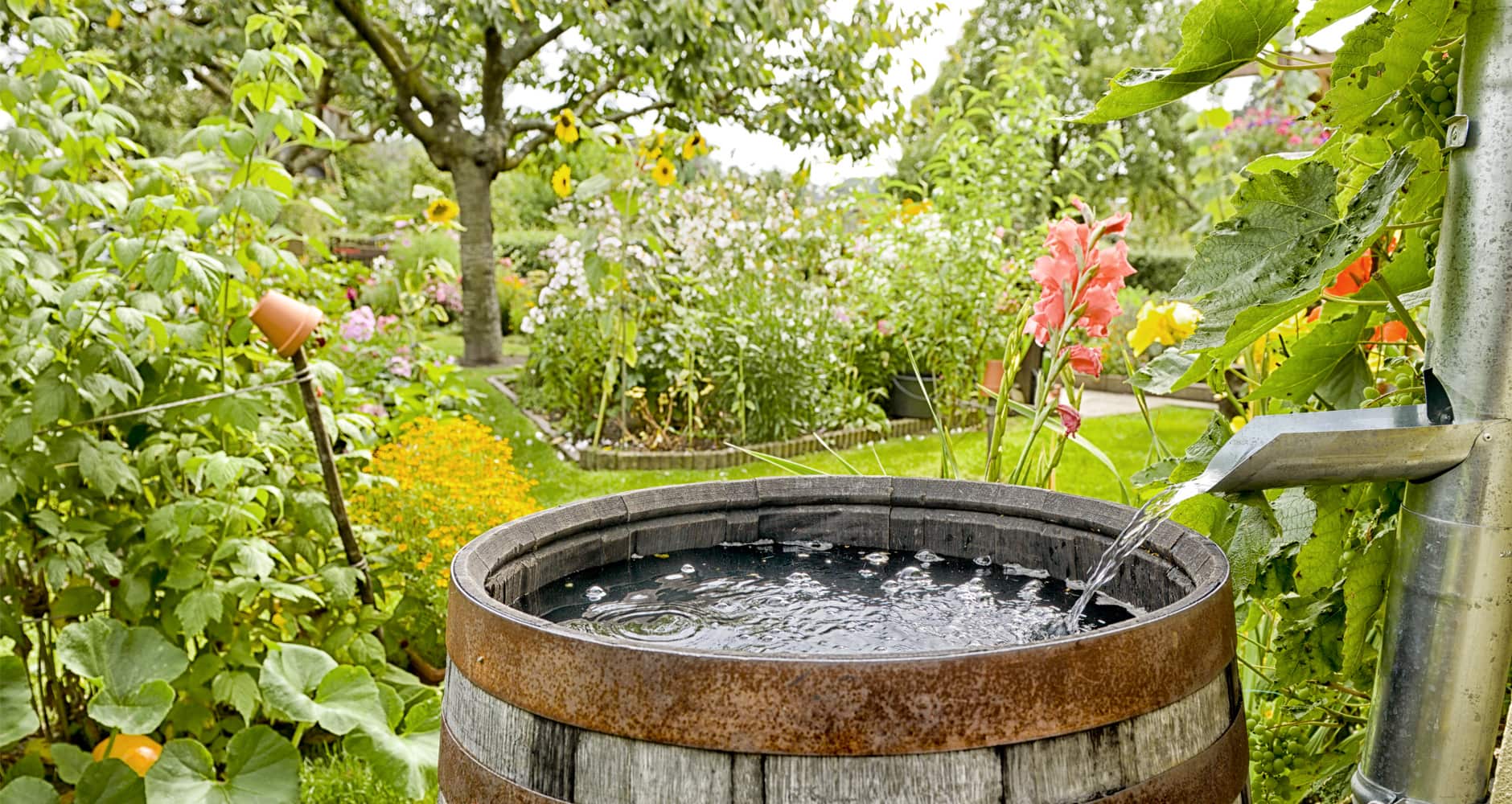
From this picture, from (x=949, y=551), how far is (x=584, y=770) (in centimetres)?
62

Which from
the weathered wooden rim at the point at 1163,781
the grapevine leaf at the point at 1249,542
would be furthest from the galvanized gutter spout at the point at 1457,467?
the grapevine leaf at the point at 1249,542

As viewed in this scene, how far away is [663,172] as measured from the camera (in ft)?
14.4

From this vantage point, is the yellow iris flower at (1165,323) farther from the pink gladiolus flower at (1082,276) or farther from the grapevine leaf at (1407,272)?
the grapevine leaf at (1407,272)

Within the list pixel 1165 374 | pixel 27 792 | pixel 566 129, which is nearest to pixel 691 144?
pixel 566 129

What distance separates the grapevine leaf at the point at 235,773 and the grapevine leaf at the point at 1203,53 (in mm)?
1572

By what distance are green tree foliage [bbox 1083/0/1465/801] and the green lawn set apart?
282 cm

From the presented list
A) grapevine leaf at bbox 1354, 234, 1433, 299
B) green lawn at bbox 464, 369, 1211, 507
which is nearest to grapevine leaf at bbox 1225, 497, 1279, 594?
grapevine leaf at bbox 1354, 234, 1433, 299

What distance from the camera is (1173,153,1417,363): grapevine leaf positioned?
733 millimetres

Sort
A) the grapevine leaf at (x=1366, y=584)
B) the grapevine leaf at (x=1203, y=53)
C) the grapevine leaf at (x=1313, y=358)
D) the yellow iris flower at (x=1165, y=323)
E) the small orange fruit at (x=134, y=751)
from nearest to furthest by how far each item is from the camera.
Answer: the grapevine leaf at (x=1203, y=53), the grapevine leaf at (x=1366, y=584), the grapevine leaf at (x=1313, y=358), the small orange fruit at (x=134, y=751), the yellow iris flower at (x=1165, y=323)

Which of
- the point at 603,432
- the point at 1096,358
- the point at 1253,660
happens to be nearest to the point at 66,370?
the point at 1096,358

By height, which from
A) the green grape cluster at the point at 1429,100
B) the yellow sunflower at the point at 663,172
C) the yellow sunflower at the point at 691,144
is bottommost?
the green grape cluster at the point at 1429,100

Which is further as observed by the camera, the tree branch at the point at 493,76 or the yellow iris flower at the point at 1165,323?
the tree branch at the point at 493,76

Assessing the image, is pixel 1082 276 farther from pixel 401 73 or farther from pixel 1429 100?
pixel 401 73

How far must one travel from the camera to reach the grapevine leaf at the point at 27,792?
5.68 ft
